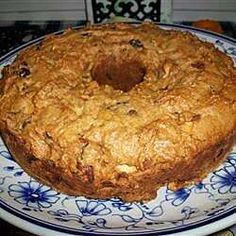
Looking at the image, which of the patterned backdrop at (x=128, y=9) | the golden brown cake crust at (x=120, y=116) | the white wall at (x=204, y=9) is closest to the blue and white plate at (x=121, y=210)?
the golden brown cake crust at (x=120, y=116)

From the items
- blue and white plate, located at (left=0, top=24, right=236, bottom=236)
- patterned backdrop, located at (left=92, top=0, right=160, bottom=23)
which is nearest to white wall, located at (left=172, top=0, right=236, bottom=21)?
patterned backdrop, located at (left=92, top=0, right=160, bottom=23)

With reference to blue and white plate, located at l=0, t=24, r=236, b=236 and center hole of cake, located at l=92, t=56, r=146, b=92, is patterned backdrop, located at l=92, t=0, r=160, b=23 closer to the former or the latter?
center hole of cake, located at l=92, t=56, r=146, b=92

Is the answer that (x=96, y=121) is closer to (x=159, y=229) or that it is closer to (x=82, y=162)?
(x=82, y=162)

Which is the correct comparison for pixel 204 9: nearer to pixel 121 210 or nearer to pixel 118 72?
pixel 118 72

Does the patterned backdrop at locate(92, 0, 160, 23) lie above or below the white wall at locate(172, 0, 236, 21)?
above

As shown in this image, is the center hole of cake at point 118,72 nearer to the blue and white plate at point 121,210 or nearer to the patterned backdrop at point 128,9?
the blue and white plate at point 121,210

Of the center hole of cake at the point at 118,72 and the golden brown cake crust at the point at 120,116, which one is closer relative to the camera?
the golden brown cake crust at the point at 120,116

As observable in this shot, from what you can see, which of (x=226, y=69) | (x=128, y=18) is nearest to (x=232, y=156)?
(x=226, y=69)
